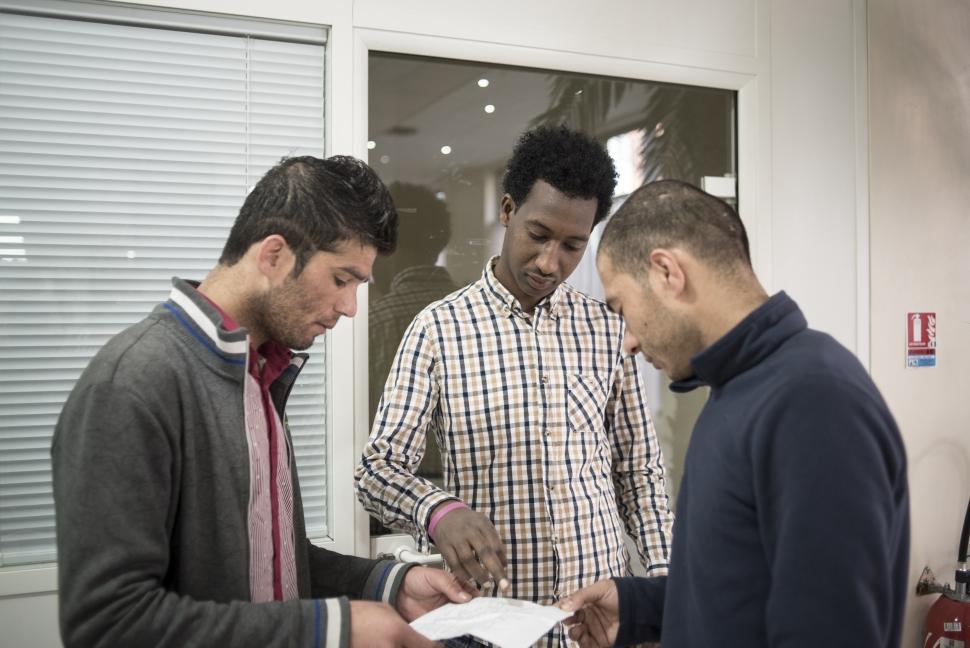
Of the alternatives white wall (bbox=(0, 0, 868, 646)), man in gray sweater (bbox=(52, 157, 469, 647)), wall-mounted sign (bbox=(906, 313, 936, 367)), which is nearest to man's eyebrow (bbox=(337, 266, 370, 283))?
man in gray sweater (bbox=(52, 157, 469, 647))

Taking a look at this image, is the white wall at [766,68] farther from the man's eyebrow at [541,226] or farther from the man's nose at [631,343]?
the man's nose at [631,343]

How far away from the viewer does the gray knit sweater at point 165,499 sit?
0.98 metres

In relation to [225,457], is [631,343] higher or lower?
higher

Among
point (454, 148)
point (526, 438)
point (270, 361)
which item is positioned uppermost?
point (454, 148)

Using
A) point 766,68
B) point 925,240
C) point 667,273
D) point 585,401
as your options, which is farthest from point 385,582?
point 925,240

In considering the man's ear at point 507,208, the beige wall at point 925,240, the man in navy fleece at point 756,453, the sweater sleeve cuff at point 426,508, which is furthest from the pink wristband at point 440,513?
the beige wall at point 925,240

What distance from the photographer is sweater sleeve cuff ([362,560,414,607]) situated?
1.45 meters

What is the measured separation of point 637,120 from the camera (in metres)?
2.61

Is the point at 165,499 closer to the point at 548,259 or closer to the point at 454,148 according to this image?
the point at 548,259

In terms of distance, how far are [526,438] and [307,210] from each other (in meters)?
0.79

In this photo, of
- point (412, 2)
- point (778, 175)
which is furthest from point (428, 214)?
point (778, 175)

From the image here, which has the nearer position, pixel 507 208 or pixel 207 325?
pixel 207 325

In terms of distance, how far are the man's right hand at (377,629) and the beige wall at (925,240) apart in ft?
7.60

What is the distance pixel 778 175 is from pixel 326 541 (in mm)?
1952
